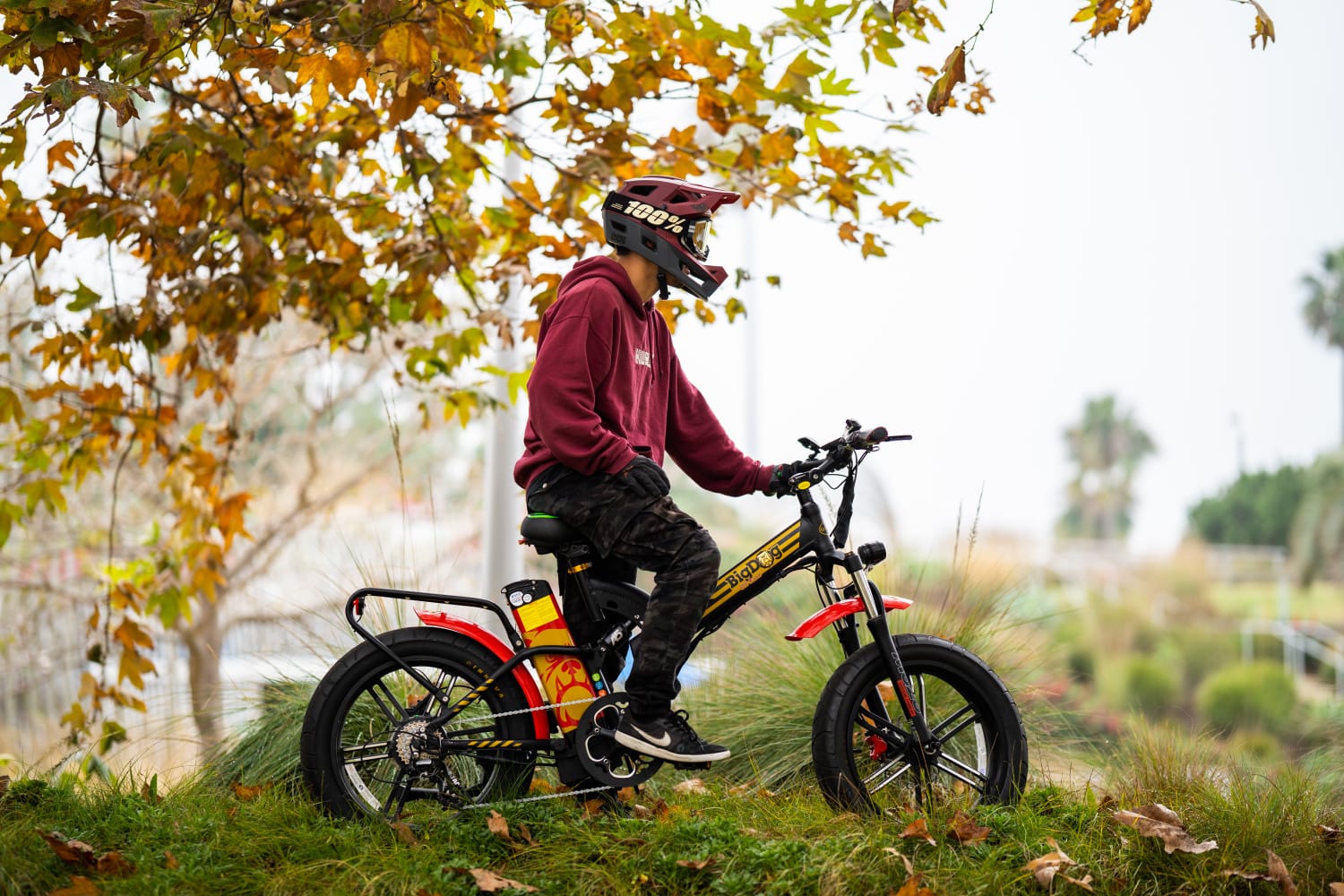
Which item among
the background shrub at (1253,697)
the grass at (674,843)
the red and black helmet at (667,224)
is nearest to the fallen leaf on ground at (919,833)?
the grass at (674,843)

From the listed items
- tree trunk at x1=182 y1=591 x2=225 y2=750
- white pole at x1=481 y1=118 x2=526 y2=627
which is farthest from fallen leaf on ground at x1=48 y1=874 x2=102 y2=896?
tree trunk at x1=182 y1=591 x2=225 y2=750

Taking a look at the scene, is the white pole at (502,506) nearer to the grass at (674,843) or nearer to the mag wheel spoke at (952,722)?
the grass at (674,843)

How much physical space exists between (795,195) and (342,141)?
6.51 ft

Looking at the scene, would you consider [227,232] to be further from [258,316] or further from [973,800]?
[973,800]

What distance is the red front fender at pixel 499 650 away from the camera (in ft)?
12.1

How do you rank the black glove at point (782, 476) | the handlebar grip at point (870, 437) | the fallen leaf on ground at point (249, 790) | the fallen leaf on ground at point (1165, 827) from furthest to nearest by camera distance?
the fallen leaf on ground at point (249, 790) < the black glove at point (782, 476) < the handlebar grip at point (870, 437) < the fallen leaf on ground at point (1165, 827)

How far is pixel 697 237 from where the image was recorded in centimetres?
379

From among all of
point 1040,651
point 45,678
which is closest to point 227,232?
point 1040,651

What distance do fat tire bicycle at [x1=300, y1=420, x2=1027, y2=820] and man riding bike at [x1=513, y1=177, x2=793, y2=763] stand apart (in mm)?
123

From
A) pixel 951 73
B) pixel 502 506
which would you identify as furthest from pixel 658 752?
pixel 502 506

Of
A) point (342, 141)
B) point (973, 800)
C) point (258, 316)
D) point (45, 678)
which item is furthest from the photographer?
point (45, 678)

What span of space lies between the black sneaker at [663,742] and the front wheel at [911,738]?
0.33 m

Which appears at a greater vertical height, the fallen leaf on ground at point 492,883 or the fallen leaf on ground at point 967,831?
the fallen leaf on ground at point 967,831

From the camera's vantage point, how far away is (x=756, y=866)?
3.25 m
